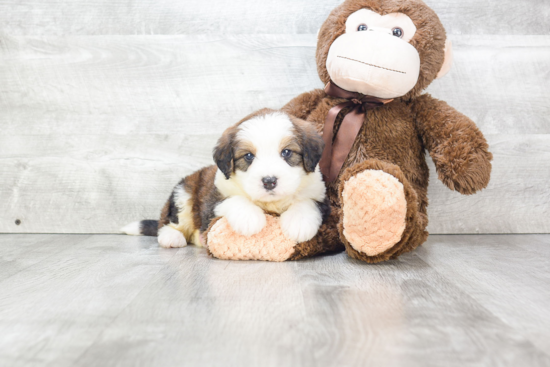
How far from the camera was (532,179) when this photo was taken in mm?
2426

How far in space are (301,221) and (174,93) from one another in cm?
113

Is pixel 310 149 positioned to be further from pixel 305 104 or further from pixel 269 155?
pixel 305 104

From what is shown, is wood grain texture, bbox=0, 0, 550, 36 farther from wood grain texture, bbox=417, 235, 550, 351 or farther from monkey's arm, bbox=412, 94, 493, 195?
wood grain texture, bbox=417, 235, 550, 351

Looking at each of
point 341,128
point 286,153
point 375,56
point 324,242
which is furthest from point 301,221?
point 375,56

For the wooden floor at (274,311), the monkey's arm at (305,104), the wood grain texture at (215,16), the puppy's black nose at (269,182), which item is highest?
the wood grain texture at (215,16)

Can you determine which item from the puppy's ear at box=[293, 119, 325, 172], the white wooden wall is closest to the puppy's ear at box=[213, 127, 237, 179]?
the puppy's ear at box=[293, 119, 325, 172]

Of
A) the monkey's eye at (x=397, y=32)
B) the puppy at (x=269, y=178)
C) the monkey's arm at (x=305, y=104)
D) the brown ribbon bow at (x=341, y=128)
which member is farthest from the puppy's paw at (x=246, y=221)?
the monkey's eye at (x=397, y=32)

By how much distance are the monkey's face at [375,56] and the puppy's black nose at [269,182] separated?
0.54 metres

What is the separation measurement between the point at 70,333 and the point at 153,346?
220 millimetres

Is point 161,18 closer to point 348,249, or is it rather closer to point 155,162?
point 155,162

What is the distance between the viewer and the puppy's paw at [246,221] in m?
1.72

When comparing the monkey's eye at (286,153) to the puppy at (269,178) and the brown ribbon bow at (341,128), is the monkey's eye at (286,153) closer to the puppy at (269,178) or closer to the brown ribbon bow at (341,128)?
the puppy at (269,178)

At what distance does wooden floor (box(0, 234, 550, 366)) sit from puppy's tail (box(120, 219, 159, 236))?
1.57 feet

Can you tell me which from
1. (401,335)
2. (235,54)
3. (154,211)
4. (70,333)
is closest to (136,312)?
(70,333)
